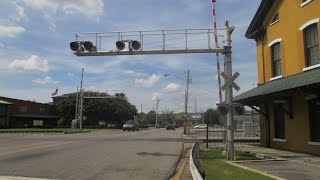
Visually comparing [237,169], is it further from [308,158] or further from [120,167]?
[308,158]

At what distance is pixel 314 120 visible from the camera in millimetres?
21516

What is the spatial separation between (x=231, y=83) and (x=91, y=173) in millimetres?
8178

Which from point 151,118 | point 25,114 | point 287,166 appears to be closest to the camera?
point 287,166

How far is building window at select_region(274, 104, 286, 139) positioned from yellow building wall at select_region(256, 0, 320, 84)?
202cm

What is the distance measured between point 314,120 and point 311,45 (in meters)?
3.54

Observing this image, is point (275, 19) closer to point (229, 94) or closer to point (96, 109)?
point (229, 94)

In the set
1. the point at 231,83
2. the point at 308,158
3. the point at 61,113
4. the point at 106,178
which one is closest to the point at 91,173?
the point at 106,178

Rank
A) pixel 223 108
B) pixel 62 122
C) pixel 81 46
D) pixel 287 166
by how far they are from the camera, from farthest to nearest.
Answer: pixel 62 122, pixel 81 46, pixel 223 108, pixel 287 166

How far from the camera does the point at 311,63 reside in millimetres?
21953

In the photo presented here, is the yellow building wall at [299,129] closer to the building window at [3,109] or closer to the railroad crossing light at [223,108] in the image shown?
the railroad crossing light at [223,108]

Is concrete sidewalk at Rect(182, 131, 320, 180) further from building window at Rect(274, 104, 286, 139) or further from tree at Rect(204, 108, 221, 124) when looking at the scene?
building window at Rect(274, 104, 286, 139)

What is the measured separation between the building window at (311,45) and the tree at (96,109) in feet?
292

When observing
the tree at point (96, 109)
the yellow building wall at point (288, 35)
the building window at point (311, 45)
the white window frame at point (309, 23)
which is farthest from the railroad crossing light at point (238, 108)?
the tree at point (96, 109)

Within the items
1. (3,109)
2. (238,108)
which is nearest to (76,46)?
(238,108)
